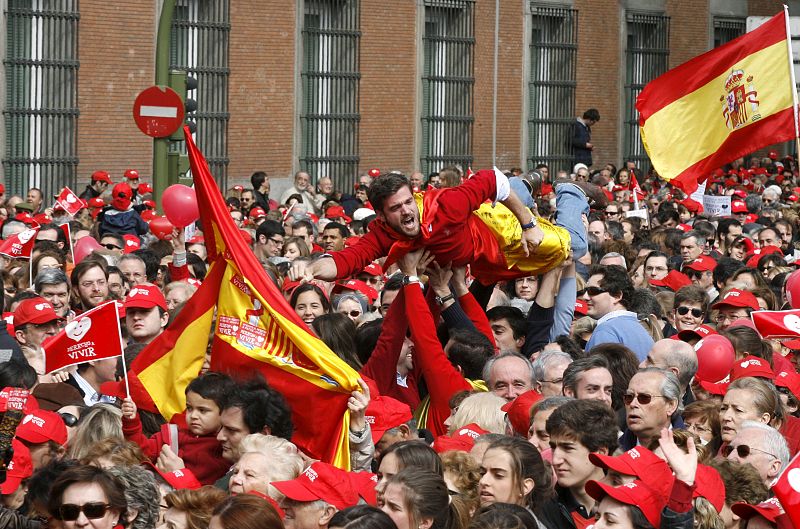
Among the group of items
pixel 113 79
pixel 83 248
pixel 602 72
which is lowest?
pixel 83 248

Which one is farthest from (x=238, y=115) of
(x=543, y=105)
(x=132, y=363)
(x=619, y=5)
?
(x=132, y=363)

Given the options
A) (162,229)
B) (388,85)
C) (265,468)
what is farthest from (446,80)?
(265,468)

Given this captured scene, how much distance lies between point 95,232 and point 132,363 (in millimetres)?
8591

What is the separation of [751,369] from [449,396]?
70.5 inches

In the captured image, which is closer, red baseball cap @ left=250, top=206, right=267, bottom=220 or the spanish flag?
the spanish flag

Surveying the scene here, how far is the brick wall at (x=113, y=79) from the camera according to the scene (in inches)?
934

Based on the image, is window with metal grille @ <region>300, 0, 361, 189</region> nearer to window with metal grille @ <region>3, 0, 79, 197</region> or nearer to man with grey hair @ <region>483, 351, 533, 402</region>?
window with metal grille @ <region>3, 0, 79, 197</region>

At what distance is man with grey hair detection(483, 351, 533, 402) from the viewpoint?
8438 mm

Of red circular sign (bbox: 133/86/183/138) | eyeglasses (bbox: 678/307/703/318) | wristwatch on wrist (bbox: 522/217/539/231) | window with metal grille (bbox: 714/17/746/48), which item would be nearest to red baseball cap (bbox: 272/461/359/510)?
wristwatch on wrist (bbox: 522/217/539/231)

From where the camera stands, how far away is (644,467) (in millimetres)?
6375

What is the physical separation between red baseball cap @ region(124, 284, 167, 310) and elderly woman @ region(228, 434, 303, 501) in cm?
312

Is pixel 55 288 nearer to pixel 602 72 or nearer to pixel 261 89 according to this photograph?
pixel 261 89

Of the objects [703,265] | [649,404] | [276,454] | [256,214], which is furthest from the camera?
[256,214]

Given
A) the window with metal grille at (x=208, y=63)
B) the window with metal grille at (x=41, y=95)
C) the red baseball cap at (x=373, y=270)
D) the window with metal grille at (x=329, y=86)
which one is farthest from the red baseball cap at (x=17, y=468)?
the window with metal grille at (x=329, y=86)
